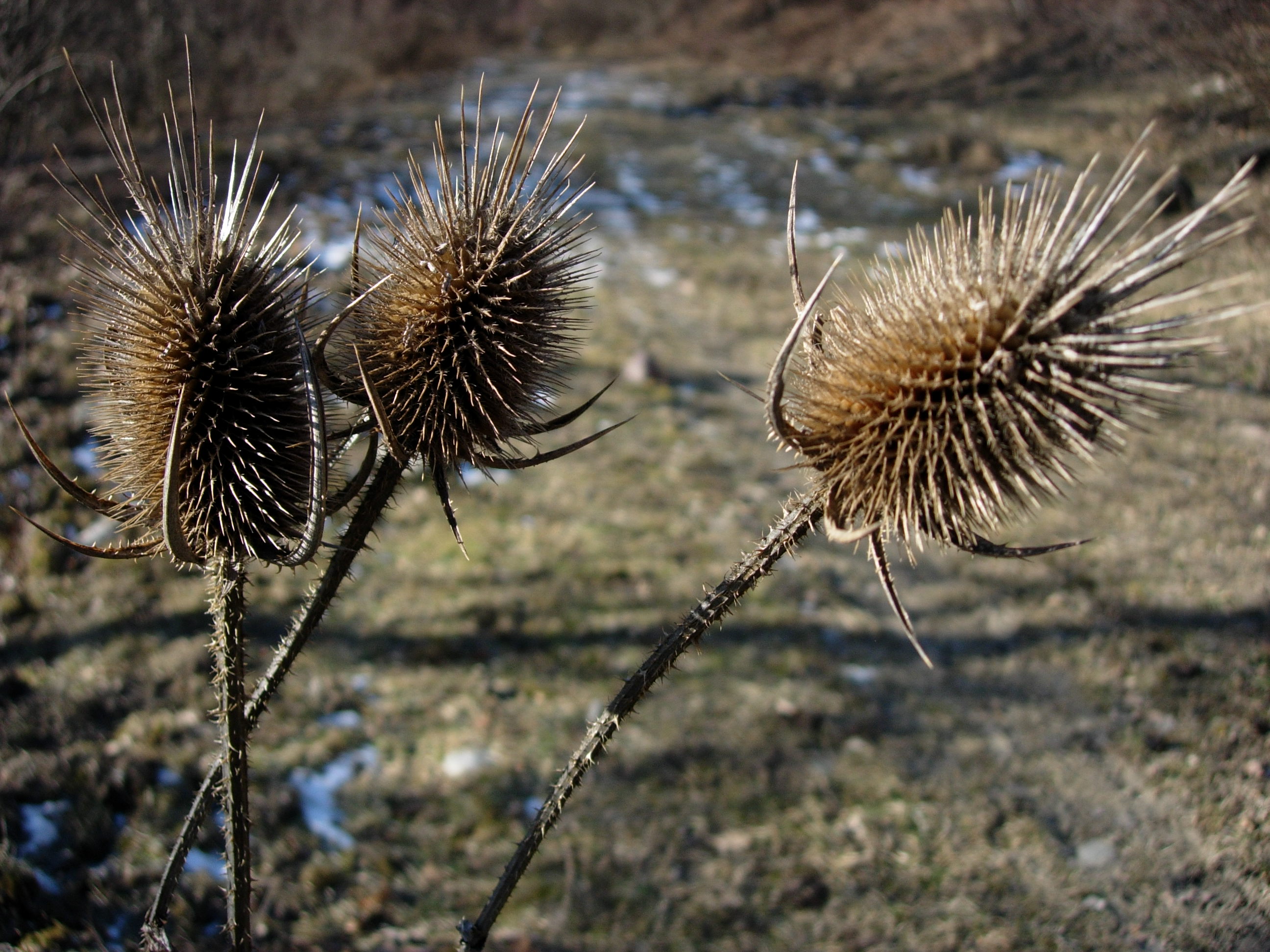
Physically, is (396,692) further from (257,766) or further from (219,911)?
(219,911)

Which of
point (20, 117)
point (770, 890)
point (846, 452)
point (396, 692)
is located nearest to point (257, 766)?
point (396, 692)

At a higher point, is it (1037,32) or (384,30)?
(384,30)

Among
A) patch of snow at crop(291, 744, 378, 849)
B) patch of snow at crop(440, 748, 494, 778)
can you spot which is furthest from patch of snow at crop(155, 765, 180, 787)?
patch of snow at crop(440, 748, 494, 778)

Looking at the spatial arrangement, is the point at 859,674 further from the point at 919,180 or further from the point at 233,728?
the point at 919,180

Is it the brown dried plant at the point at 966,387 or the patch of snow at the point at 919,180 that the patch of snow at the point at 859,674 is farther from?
the patch of snow at the point at 919,180

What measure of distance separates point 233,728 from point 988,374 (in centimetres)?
147

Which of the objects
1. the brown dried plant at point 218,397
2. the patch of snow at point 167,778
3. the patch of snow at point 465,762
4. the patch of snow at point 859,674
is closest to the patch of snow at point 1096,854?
the patch of snow at point 859,674

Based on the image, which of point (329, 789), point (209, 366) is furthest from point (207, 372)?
point (329, 789)

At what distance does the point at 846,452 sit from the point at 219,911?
2.50 metres

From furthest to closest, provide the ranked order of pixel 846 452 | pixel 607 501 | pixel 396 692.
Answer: pixel 607 501, pixel 396 692, pixel 846 452

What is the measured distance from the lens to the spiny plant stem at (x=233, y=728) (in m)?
1.62

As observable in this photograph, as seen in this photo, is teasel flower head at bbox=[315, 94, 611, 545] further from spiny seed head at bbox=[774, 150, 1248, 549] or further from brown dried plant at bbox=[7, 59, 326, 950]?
spiny seed head at bbox=[774, 150, 1248, 549]

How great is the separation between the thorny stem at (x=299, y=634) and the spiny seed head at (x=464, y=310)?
3.9 inches

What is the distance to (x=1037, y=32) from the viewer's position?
1316 centimetres
